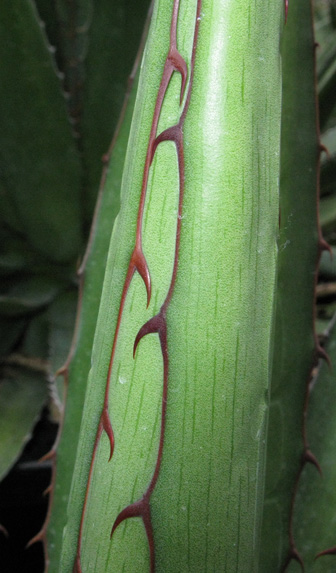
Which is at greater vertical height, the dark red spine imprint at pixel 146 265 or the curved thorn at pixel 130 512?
the dark red spine imprint at pixel 146 265

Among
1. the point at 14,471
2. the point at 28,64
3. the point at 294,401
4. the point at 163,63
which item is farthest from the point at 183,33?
the point at 14,471

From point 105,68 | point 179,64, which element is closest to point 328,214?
point 105,68

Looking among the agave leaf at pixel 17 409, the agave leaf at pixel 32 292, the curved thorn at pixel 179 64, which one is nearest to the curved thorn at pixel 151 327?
the curved thorn at pixel 179 64

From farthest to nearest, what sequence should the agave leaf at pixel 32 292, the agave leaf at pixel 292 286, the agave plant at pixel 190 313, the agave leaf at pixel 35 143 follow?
the agave leaf at pixel 32 292, the agave leaf at pixel 35 143, the agave leaf at pixel 292 286, the agave plant at pixel 190 313

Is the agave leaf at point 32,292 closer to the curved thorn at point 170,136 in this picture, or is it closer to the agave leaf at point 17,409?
the agave leaf at point 17,409

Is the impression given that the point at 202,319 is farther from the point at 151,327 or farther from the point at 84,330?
the point at 84,330

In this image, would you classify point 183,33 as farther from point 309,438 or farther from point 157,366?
point 309,438

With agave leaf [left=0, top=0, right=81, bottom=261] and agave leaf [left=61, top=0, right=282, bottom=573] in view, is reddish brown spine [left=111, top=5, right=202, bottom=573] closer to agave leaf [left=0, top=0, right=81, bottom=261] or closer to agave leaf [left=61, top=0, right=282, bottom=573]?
agave leaf [left=61, top=0, right=282, bottom=573]

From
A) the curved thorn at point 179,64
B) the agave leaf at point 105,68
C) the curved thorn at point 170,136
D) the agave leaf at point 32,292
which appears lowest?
the curved thorn at point 170,136
